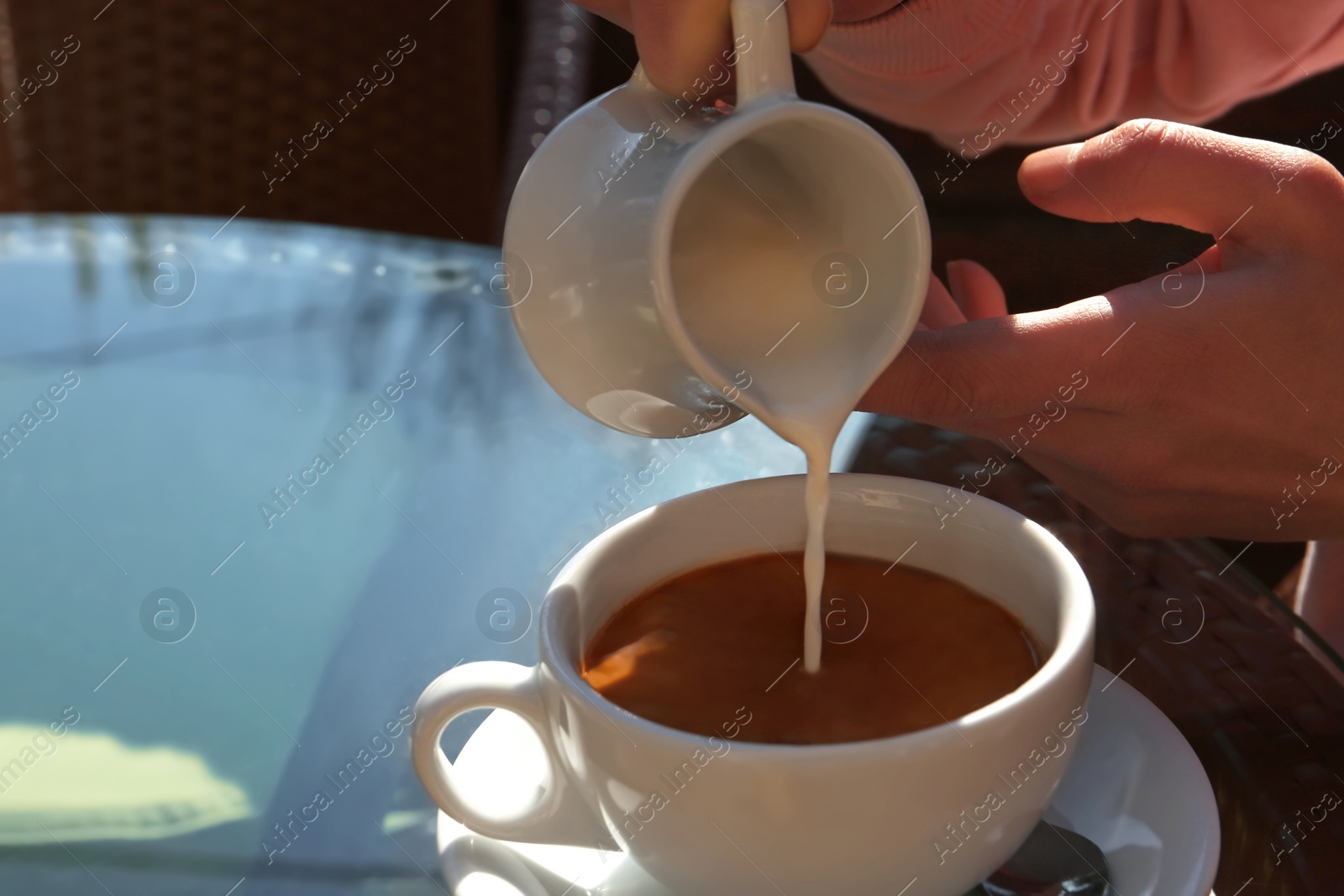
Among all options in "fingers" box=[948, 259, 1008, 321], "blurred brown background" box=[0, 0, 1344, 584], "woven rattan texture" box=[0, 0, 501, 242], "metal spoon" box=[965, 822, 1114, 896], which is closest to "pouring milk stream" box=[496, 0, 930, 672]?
"metal spoon" box=[965, 822, 1114, 896]

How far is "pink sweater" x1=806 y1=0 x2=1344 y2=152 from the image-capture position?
3.85 ft

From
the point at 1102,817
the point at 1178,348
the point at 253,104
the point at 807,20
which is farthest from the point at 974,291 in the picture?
the point at 253,104

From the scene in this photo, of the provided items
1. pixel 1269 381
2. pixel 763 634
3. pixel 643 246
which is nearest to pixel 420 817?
pixel 763 634

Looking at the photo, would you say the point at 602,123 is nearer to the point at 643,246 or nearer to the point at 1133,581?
the point at 643,246

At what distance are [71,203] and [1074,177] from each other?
1.96 metres

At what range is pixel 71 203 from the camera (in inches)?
84.4

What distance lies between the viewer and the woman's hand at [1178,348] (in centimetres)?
69

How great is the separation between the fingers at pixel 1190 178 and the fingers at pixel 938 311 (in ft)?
0.38

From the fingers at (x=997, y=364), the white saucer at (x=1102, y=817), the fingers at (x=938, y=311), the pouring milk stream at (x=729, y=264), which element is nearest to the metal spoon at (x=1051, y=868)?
the white saucer at (x=1102, y=817)

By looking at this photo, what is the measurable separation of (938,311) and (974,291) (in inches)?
2.5

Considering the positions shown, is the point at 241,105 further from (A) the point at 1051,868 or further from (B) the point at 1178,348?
(A) the point at 1051,868

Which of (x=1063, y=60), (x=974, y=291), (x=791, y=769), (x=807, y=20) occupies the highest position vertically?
(x=807, y=20)

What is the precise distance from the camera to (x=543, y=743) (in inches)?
22.9

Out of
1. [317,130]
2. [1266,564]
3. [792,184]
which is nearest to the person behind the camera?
[792,184]
